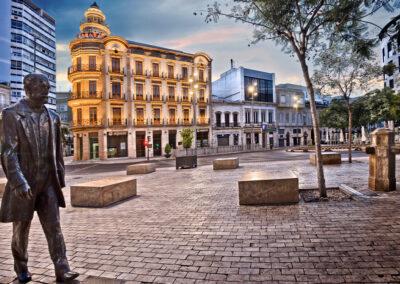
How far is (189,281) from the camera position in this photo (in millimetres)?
2760

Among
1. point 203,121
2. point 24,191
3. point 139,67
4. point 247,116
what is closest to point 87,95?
point 139,67

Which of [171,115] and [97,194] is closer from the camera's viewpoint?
[97,194]

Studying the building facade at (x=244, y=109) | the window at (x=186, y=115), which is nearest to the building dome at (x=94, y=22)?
the window at (x=186, y=115)

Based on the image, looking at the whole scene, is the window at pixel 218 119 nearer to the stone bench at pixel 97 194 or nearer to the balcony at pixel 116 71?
the balcony at pixel 116 71

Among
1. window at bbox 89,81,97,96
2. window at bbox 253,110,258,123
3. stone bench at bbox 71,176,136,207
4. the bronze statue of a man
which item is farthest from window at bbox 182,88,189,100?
the bronze statue of a man

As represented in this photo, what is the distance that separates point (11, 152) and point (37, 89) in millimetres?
712

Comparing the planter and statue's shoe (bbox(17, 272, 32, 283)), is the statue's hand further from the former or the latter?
the planter

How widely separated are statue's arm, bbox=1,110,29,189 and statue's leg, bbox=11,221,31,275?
1.65ft

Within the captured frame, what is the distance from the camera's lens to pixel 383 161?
21.3 feet

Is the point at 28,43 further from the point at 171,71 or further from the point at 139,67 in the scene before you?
the point at 171,71

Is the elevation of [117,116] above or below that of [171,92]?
below

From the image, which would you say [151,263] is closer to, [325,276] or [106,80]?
[325,276]

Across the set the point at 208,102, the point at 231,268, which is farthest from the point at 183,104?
the point at 231,268

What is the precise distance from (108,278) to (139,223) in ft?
6.93
